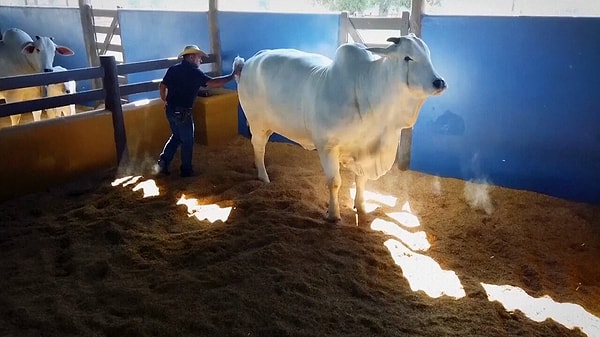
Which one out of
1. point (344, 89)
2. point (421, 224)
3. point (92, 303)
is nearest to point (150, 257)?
point (92, 303)

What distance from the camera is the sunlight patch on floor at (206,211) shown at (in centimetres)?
430

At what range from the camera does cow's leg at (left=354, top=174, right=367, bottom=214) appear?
4.34 meters

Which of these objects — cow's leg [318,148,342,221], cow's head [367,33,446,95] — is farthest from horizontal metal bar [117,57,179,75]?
cow's head [367,33,446,95]

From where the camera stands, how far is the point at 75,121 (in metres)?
5.08

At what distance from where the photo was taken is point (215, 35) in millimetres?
6730

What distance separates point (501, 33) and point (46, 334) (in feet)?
14.1

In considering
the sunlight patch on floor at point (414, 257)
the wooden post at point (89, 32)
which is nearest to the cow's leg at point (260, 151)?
the sunlight patch on floor at point (414, 257)

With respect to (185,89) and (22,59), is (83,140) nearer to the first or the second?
(185,89)

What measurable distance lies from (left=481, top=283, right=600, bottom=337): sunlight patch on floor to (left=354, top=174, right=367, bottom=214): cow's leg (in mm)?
1344

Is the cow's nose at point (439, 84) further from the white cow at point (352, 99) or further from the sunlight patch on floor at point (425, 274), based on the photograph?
the sunlight patch on floor at point (425, 274)

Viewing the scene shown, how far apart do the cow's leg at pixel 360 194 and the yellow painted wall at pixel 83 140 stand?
8.29ft

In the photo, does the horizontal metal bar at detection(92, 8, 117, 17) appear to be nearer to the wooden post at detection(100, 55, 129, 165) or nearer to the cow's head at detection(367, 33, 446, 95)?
the wooden post at detection(100, 55, 129, 165)

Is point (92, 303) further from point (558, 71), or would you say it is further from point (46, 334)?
point (558, 71)

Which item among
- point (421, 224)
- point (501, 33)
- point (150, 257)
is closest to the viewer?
point (150, 257)
